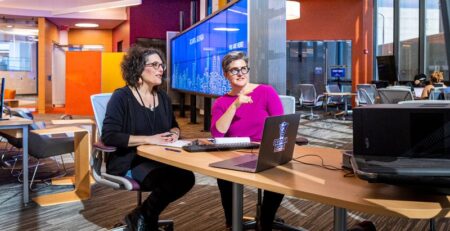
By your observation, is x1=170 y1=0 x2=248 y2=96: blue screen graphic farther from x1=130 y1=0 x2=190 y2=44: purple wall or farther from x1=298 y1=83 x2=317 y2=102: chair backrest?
x1=298 y1=83 x2=317 y2=102: chair backrest

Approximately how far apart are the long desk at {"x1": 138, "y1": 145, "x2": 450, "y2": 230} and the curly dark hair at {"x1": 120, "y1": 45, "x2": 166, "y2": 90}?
2.60ft

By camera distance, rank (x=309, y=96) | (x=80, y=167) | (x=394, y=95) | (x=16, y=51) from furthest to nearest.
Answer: (x=16, y=51) < (x=309, y=96) < (x=394, y=95) < (x=80, y=167)

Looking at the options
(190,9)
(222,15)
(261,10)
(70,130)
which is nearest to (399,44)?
(190,9)

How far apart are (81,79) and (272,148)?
10784 millimetres

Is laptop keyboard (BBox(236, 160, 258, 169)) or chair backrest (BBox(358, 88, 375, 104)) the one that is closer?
laptop keyboard (BBox(236, 160, 258, 169))

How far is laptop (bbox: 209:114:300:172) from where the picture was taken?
1563 millimetres

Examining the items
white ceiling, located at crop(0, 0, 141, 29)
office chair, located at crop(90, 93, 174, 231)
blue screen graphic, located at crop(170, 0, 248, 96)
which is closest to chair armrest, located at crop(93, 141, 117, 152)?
office chair, located at crop(90, 93, 174, 231)

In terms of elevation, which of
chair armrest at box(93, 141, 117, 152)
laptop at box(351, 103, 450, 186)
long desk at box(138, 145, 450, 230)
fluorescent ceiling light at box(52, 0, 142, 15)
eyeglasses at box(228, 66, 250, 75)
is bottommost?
long desk at box(138, 145, 450, 230)

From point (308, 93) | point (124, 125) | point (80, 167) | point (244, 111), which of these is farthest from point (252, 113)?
point (308, 93)

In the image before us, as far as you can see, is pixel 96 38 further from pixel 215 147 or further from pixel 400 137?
pixel 400 137

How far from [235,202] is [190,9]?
12.1m

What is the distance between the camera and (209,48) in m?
7.69

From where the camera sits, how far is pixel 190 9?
44.1ft

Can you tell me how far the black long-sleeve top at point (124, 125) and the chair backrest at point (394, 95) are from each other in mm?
4562
